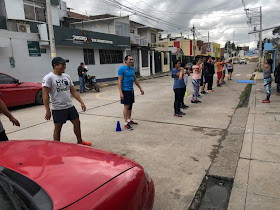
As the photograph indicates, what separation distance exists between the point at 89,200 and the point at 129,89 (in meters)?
3.98

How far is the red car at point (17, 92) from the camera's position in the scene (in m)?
8.08

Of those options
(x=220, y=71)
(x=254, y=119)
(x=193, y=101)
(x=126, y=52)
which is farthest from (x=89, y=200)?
(x=126, y=52)

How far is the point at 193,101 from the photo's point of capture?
330 inches

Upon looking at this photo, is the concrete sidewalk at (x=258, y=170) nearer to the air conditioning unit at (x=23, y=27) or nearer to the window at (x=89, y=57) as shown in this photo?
the window at (x=89, y=57)

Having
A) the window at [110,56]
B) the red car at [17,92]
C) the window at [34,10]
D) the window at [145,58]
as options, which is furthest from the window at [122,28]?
the red car at [17,92]

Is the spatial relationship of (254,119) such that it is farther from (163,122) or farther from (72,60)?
(72,60)

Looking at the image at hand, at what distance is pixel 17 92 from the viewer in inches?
332

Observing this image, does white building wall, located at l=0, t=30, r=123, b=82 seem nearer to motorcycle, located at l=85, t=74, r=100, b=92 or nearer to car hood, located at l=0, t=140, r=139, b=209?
motorcycle, located at l=85, t=74, r=100, b=92

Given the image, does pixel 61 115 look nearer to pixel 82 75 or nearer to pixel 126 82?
pixel 126 82

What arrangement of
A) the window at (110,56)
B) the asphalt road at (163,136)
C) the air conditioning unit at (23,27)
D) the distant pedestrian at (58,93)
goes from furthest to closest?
the window at (110,56)
the air conditioning unit at (23,27)
the distant pedestrian at (58,93)
the asphalt road at (163,136)

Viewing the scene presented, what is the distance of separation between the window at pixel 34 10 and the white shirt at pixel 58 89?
16.3m

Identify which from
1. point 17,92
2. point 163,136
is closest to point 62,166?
point 163,136

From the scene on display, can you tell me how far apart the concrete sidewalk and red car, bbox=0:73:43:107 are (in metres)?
7.96

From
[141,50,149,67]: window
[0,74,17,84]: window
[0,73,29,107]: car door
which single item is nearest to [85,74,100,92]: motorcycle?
[0,73,29,107]: car door
